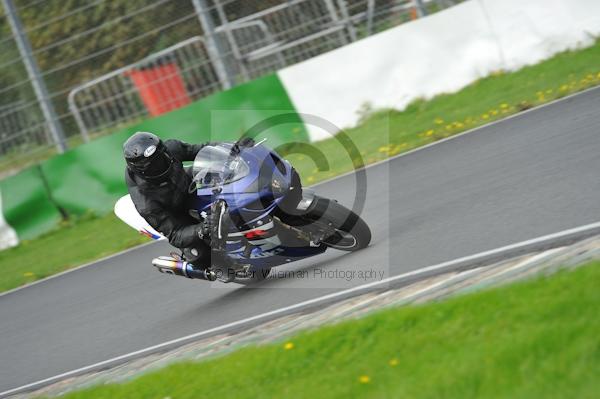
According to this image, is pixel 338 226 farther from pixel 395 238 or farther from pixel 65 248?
pixel 65 248

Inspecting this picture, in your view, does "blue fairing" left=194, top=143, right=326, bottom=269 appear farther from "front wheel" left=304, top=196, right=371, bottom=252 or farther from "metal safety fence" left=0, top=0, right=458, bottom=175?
"metal safety fence" left=0, top=0, right=458, bottom=175

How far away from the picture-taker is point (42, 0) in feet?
45.1

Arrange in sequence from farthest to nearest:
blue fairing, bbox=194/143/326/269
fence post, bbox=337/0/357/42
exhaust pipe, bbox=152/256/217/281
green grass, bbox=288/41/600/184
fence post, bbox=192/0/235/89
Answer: fence post, bbox=192/0/235/89 < fence post, bbox=337/0/357/42 < green grass, bbox=288/41/600/184 < exhaust pipe, bbox=152/256/217/281 < blue fairing, bbox=194/143/326/269

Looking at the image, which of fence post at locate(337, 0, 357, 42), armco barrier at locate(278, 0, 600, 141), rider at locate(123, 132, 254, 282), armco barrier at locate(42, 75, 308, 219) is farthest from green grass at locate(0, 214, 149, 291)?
rider at locate(123, 132, 254, 282)

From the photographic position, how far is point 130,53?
550 inches

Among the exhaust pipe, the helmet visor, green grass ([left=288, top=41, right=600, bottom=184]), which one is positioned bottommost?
green grass ([left=288, top=41, right=600, bottom=184])

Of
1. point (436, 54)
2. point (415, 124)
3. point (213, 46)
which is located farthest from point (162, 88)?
point (436, 54)

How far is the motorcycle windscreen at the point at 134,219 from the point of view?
7.84 meters

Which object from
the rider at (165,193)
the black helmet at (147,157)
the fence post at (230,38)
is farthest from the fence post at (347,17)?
the black helmet at (147,157)

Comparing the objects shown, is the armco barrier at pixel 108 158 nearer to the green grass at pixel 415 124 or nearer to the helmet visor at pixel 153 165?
the green grass at pixel 415 124

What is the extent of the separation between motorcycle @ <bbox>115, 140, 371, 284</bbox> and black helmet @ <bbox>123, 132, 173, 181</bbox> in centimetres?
26

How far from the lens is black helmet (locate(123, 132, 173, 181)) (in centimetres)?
701

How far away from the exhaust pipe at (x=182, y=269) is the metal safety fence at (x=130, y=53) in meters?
5.89

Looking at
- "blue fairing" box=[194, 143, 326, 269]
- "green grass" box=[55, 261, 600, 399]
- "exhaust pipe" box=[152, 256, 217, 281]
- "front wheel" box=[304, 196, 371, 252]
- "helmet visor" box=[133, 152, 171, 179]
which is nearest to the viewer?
"green grass" box=[55, 261, 600, 399]
